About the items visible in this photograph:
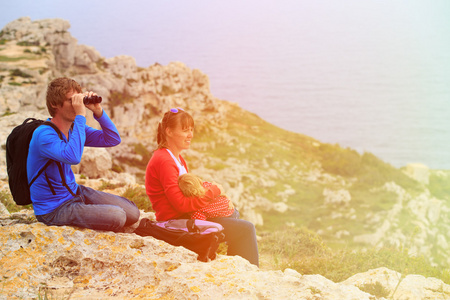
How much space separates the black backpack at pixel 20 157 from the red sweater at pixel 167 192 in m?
1.10

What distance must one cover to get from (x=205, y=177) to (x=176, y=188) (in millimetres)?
29986

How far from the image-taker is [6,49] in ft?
127

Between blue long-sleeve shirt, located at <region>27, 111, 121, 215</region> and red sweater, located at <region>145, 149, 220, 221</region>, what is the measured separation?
0.94 metres

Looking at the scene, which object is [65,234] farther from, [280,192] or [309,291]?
[280,192]

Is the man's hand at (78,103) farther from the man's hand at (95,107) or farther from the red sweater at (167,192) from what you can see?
the red sweater at (167,192)

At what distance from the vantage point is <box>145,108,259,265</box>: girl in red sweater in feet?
15.9

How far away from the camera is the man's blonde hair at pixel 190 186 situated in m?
4.74

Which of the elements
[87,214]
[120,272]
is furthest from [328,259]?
[87,214]

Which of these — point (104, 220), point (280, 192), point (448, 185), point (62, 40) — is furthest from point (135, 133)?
point (104, 220)

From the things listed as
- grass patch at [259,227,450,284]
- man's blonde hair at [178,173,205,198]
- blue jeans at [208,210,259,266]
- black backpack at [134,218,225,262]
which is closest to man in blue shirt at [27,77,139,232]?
black backpack at [134,218,225,262]

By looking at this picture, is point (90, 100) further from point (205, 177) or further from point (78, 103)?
point (205, 177)

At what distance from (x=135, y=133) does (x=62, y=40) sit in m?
13.3

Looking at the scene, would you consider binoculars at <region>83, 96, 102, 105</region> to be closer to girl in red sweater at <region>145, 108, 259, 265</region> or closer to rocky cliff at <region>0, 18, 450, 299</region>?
girl in red sweater at <region>145, 108, 259, 265</region>

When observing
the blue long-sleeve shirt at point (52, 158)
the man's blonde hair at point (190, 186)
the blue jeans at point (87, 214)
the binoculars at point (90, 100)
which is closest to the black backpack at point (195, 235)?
the man's blonde hair at point (190, 186)
